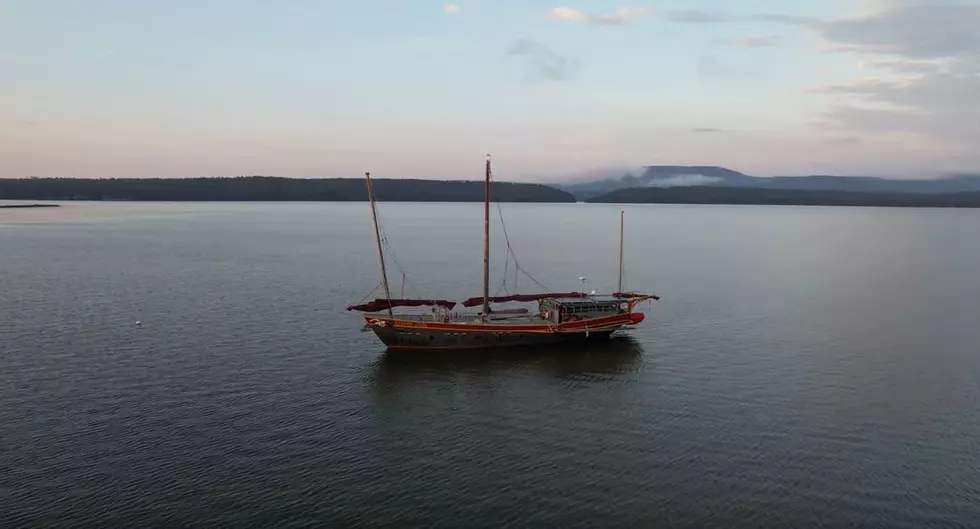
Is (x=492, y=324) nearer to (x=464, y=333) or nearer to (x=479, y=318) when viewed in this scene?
(x=464, y=333)

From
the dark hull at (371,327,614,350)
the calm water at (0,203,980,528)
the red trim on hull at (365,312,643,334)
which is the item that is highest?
the red trim on hull at (365,312,643,334)

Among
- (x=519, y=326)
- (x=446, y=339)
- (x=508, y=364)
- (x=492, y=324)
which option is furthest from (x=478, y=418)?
(x=519, y=326)

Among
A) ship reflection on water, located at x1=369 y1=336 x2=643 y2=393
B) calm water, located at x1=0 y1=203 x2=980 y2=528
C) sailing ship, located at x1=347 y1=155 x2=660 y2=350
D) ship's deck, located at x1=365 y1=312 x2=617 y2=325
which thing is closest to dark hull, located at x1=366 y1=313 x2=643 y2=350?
sailing ship, located at x1=347 y1=155 x2=660 y2=350

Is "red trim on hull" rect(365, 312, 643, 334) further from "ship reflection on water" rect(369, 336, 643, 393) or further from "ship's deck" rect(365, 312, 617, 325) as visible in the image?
"ship reflection on water" rect(369, 336, 643, 393)

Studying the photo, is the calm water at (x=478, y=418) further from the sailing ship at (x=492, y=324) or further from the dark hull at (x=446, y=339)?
the sailing ship at (x=492, y=324)

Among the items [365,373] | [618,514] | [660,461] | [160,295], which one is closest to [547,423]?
[660,461]

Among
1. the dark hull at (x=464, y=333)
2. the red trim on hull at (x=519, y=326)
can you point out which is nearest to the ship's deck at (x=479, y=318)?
the red trim on hull at (x=519, y=326)
